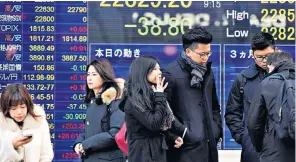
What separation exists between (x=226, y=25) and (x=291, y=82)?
2364mm

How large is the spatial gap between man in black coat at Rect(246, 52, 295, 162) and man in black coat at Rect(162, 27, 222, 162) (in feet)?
1.37

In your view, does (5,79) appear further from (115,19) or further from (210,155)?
(210,155)

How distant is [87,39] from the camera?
856 cm

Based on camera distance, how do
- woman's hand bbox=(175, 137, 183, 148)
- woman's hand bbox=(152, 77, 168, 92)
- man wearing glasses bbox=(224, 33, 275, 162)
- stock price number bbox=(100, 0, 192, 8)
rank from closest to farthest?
woman's hand bbox=(152, 77, 168, 92) → woman's hand bbox=(175, 137, 183, 148) → man wearing glasses bbox=(224, 33, 275, 162) → stock price number bbox=(100, 0, 192, 8)

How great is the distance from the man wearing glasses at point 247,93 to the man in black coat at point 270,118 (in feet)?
1.97

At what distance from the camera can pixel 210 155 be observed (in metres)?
7.03

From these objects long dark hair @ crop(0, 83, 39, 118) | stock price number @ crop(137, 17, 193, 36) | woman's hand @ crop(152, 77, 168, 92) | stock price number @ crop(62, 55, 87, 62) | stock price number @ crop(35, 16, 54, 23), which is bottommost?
long dark hair @ crop(0, 83, 39, 118)

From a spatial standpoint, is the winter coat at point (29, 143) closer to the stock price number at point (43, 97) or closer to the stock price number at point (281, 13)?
the stock price number at point (43, 97)

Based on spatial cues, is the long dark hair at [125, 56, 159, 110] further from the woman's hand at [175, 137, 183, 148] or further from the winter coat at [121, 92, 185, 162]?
the woman's hand at [175, 137, 183, 148]

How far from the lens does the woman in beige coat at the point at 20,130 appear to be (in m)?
6.89

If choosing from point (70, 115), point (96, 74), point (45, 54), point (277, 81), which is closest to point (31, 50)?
point (45, 54)

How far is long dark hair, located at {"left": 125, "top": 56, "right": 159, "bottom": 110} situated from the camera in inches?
255

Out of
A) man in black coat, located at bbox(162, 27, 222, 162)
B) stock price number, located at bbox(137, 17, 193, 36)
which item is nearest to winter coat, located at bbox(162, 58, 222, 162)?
man in black coat, located at bbox(162, 27, 222, 162)

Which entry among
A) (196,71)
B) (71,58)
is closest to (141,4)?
(71,58)
